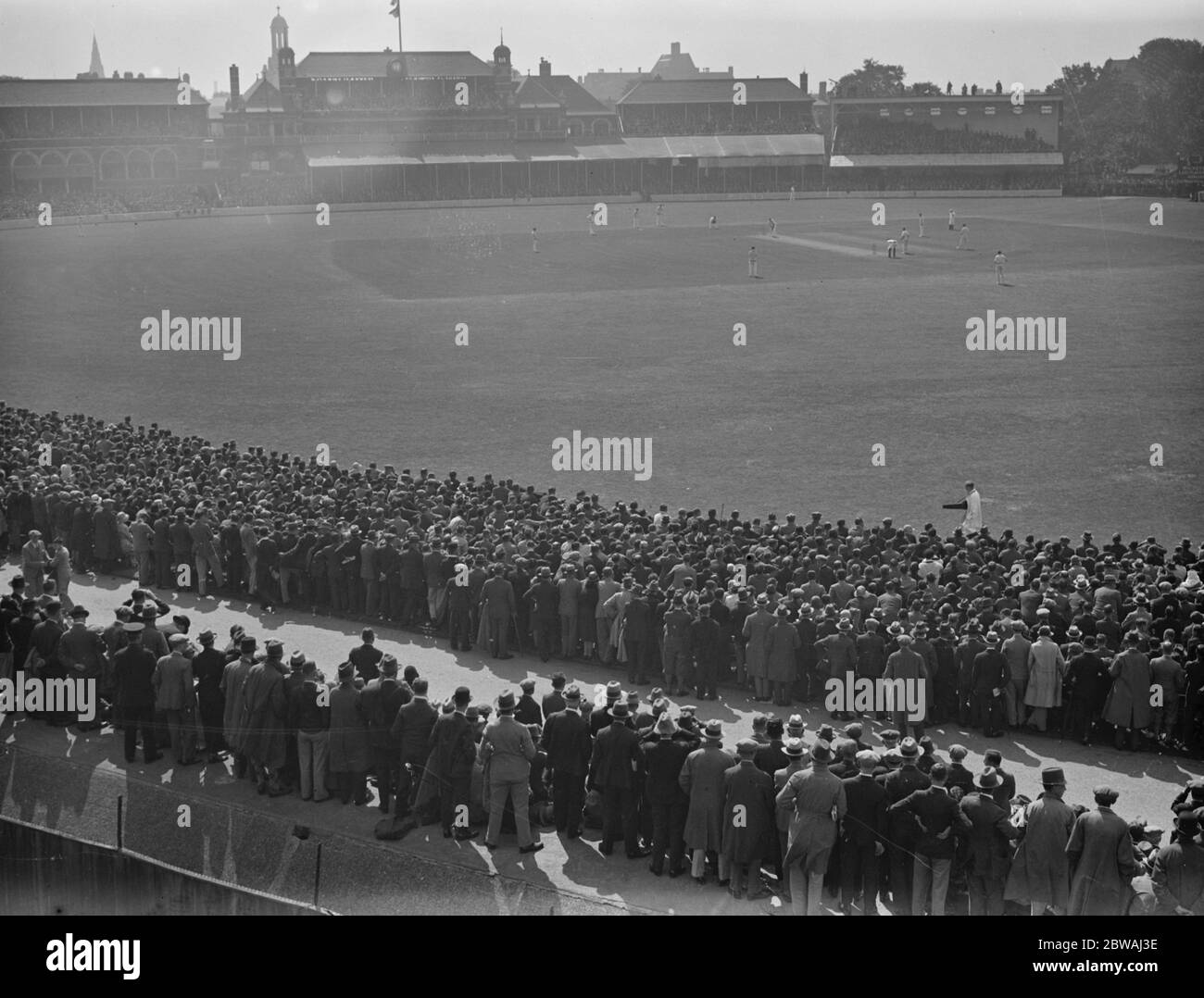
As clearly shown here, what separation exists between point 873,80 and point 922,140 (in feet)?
97.9

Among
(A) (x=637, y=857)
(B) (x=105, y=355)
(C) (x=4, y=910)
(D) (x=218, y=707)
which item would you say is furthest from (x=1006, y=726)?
(B) (x=105, y=355)

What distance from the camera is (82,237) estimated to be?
236 ft

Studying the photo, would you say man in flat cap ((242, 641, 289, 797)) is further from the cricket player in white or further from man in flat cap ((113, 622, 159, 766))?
the cricket player in white

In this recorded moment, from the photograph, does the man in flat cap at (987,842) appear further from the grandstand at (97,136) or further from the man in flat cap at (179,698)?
the grandstand at (97,136)

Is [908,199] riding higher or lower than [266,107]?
lower

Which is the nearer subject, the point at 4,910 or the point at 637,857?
the point at 4,910

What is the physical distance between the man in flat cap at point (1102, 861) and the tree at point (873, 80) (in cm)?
12333

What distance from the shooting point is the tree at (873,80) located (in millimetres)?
127000

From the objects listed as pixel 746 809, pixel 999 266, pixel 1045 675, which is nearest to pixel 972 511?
pixel 1045 675

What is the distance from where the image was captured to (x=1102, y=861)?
411 inches

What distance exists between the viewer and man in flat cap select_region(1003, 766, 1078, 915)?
35.0 ft

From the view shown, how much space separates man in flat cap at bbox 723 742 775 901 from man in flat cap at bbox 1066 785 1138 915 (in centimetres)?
246

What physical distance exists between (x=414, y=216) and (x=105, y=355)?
38409 millimetres
